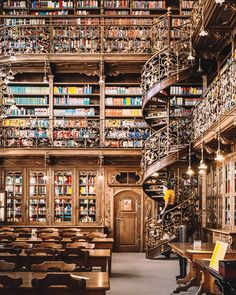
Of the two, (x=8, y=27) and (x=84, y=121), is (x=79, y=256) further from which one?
(x=8, y=27)

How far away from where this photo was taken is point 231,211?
11.1 metres

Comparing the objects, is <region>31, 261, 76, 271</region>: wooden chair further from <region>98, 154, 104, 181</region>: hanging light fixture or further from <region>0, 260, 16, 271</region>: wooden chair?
<region>98, 154, 104, 181</region>: hanging light fixture

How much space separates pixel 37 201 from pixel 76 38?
4.38m

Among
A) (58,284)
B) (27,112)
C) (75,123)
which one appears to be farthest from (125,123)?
(58,284)

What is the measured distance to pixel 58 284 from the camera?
5.46m

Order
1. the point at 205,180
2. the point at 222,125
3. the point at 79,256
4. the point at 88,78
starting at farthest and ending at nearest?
the point at 88,78, the point at 205,180, the point at 222,125, the point at 79,256

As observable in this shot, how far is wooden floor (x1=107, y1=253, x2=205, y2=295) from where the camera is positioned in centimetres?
935

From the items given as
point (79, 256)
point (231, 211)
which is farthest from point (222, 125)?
point (79, 256)

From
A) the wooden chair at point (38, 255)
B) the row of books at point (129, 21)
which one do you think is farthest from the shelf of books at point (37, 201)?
the wooden chair at point (38, 255)

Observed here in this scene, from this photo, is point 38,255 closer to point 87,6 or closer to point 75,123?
point 75,123

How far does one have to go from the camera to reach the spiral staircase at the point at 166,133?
13.4 m

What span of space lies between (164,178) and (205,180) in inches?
55.8

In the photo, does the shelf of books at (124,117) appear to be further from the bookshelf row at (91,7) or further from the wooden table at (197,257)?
the wooden table at (197,257)

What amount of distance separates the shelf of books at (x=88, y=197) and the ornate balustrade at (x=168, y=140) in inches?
93.3
